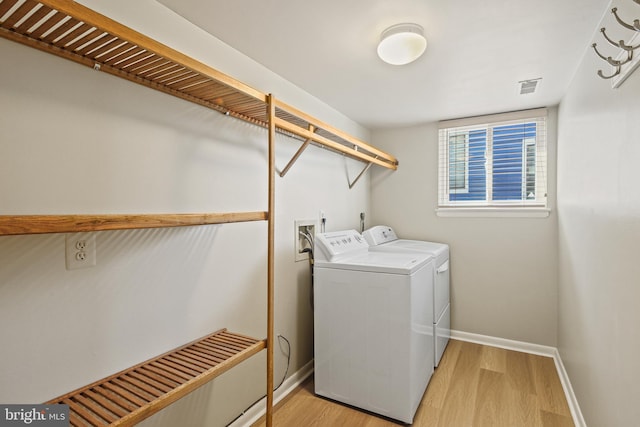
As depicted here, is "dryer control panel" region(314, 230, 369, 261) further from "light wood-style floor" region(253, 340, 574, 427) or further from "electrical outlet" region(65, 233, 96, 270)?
"electrical outlet" region(65, 233, 96, 270)

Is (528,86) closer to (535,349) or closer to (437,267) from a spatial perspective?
(437,267)

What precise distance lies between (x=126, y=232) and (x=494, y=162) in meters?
3.06

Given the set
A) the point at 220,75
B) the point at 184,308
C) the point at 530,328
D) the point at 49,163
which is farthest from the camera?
the point at 530,328

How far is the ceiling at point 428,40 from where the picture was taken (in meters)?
1.40

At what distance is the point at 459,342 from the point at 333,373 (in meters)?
1.58

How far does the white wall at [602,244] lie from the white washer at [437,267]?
2.79 ft

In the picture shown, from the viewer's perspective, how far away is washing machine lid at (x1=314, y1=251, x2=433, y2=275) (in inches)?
76.2

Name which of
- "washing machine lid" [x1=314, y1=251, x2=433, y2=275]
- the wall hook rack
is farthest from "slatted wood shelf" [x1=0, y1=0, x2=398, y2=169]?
the wall hook rack

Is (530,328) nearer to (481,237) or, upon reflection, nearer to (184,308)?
(481,237)

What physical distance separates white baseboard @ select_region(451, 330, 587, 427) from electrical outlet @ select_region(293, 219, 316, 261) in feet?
6.11

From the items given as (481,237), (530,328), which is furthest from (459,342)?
(481,237)

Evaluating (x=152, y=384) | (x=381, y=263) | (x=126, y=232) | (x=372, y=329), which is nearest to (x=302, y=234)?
(x=381, y=263)

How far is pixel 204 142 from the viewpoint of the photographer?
5.20 feet

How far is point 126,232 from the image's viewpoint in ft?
4.15
